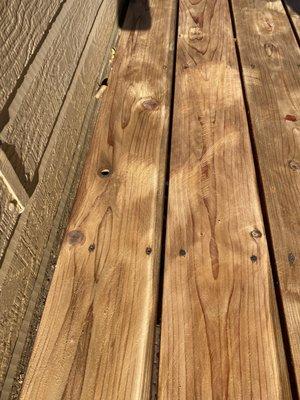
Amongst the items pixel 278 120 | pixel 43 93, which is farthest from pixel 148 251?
pixel 278 120

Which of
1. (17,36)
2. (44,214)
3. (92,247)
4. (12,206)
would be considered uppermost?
(17,36)

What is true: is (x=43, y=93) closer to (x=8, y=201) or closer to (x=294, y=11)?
(x=8, y=201)

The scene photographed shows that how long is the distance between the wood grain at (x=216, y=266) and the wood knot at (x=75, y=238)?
260 millimetres

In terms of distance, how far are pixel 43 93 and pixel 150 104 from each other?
55 centimetres

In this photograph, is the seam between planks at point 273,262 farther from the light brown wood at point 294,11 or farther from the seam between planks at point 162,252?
the light brown wood at point 294,11

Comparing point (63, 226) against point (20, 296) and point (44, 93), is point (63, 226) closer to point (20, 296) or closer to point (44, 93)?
point (20, 296)

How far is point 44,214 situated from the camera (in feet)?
3.96

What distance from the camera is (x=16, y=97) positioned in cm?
103

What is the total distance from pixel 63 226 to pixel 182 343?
0.52 metres

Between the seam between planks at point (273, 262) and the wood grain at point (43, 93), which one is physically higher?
the wood grain at point (43, 93)

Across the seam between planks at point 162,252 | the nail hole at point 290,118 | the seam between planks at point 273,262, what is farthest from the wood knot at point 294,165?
the seam between planks at point 162,252

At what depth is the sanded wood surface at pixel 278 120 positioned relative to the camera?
1141mm

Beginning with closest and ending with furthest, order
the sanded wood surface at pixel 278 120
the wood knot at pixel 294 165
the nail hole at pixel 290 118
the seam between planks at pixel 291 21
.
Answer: the sanded wood surface at pixel 278 120
the wood knot at pixel 294 165
the nail hole at pixel 290 118
the seam between planks at pixel 291 21

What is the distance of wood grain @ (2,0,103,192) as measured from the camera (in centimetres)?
104
